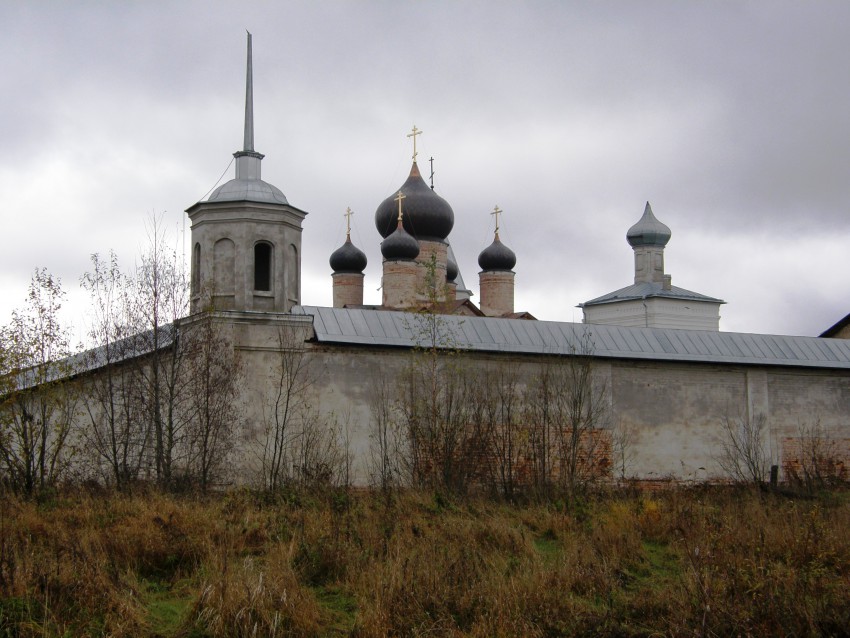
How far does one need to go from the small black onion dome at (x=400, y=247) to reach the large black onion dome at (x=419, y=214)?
1.58 metres

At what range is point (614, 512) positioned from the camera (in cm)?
1132

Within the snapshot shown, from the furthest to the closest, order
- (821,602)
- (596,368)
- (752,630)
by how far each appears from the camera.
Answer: (596,368) < (821,602) < (752,630)

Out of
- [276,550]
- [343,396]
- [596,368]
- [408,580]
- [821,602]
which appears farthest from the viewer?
[596,368]

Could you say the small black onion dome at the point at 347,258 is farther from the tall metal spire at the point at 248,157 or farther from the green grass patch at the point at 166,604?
the green grass patch at the point at 166,604

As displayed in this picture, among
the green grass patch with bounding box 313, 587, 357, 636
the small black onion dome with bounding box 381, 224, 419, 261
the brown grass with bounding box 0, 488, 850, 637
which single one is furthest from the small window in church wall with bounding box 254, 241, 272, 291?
the small black onion dome with bounding box 381, 224, 419, 261

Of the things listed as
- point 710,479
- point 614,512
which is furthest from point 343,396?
point 710,479

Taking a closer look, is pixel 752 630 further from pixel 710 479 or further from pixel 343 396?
pixel 710 479

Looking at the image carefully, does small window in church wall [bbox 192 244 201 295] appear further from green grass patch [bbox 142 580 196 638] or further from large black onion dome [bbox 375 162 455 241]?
large black onion dome [bbox 375 162 455 241]

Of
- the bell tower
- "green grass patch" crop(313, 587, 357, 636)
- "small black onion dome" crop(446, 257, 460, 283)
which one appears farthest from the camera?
"small black onion dome" crop(446, 257, 460, 283)

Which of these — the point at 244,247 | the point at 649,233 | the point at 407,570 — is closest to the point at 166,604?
the point at 407,570

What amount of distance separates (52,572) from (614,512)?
643 centimetres

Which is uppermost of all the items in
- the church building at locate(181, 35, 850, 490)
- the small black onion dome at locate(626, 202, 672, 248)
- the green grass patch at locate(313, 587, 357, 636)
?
the small black onion dome at locate(626, 202, 672, 248)

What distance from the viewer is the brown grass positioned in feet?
21.4

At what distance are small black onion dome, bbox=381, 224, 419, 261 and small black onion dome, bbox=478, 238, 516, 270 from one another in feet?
16.9
